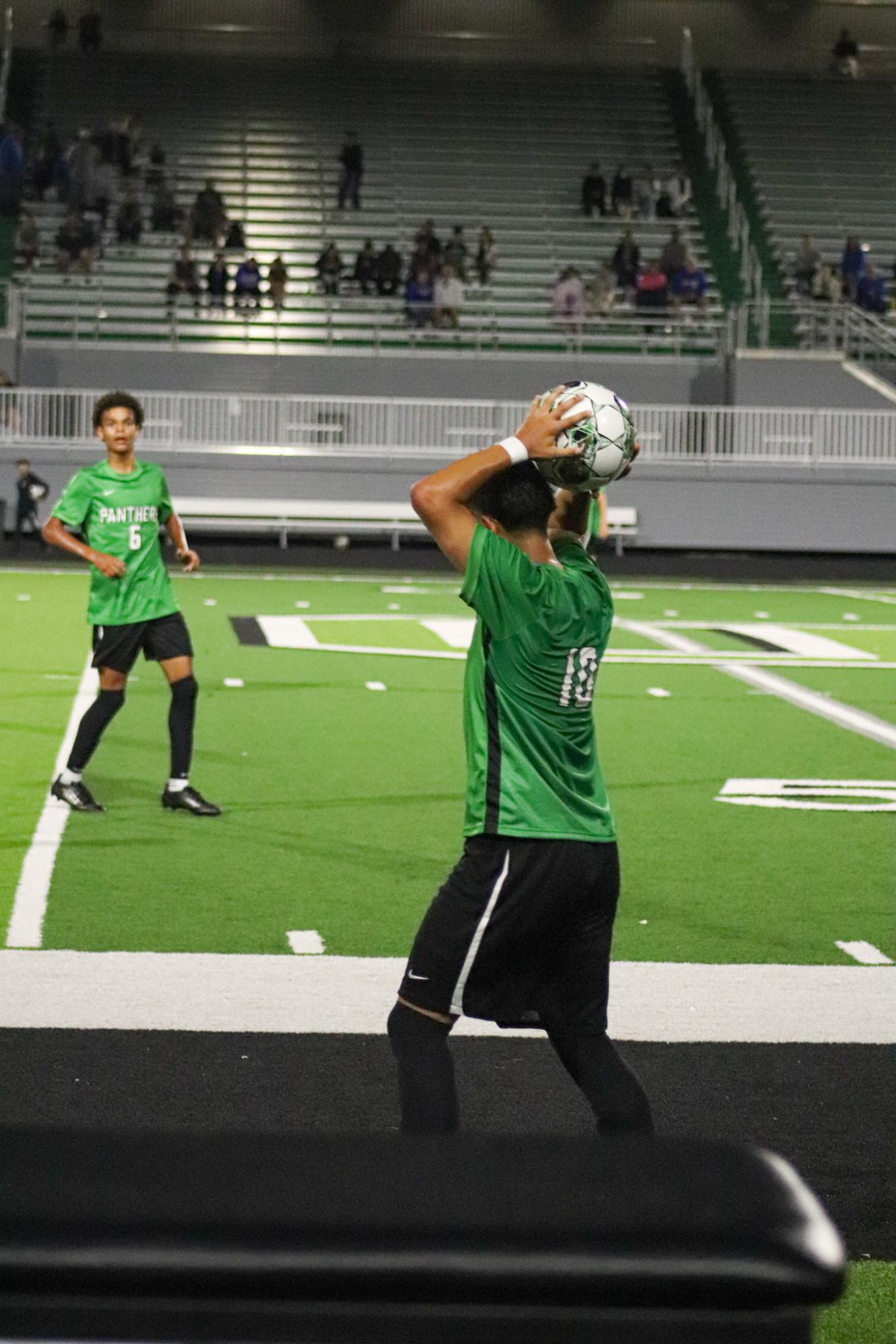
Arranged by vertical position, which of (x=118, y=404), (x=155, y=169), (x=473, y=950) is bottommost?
(x=473, y=950)

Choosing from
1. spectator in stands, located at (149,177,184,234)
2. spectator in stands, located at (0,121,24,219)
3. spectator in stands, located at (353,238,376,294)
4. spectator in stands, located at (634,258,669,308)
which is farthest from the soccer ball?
spectator in stands, located at (0,121,24,219)

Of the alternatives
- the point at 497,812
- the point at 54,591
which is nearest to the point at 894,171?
the point at 54,591

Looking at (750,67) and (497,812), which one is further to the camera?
(750,67)

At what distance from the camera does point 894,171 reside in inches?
Result: 1684

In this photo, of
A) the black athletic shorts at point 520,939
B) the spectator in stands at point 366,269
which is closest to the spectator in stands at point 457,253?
the spectator in stands at point 366,269

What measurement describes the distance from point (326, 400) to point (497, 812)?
28.9 meters

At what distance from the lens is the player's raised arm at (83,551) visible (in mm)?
8695

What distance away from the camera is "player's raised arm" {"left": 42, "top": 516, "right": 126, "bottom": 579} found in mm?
8695

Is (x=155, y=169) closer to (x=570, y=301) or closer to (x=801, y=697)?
(x=570, y=301)

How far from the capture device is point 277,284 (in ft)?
119

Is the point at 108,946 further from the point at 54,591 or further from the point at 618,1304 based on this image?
the point at 54,591

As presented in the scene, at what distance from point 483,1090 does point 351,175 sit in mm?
37343

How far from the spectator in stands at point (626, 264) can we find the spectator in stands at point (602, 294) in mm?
238

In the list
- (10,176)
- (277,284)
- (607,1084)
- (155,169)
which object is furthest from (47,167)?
(607,1084)
